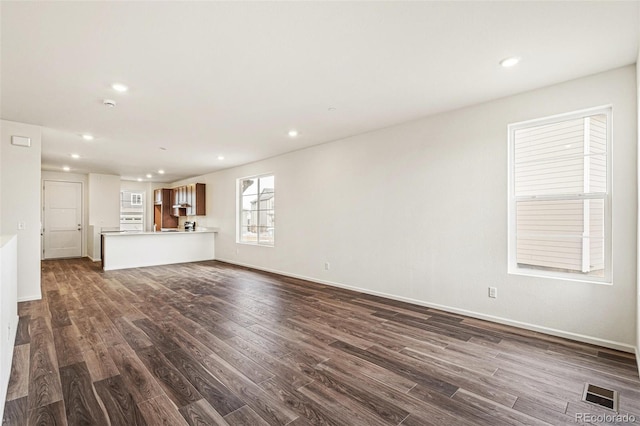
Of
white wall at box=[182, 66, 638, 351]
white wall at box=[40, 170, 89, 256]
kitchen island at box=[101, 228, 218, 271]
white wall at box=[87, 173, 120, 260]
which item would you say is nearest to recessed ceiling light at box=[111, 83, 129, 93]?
white wall at box=[182, 66, 638, 351]

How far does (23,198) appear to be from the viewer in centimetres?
439

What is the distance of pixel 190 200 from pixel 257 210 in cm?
327

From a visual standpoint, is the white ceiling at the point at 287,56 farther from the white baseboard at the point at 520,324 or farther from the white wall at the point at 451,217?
the white baseboard at the point at 520,324

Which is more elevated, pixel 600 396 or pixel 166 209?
pixel 166 209

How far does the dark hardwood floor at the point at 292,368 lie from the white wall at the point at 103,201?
18.6 ft

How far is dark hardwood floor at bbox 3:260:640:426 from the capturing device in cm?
192

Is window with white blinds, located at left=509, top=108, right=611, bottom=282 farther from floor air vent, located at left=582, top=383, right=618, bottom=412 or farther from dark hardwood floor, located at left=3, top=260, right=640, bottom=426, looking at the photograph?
floor air vent, located at left=582, top=383, right=618, bottom=412

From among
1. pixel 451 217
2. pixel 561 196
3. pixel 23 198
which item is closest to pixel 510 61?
pixel 561 196

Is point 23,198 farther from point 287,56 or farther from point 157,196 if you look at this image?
point 157,196

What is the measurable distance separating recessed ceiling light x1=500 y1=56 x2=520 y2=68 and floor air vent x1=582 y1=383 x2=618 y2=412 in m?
2.69

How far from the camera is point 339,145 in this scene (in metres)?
5.41

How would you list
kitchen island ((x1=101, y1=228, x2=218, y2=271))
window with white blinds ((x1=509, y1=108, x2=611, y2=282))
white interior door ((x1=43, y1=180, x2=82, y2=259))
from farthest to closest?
→ white interior door ((x1=43, y1=180, x2=82, y2=259)), kitchen island ((x1=101, y1=228, x2=218, y2=271)), window with white blinds ((x1=509, y1=108, x2=611, y2=282))

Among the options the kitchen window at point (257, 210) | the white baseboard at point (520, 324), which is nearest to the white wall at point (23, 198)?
the kitchen window at point (257, 210)

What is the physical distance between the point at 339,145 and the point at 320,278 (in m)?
2.48
